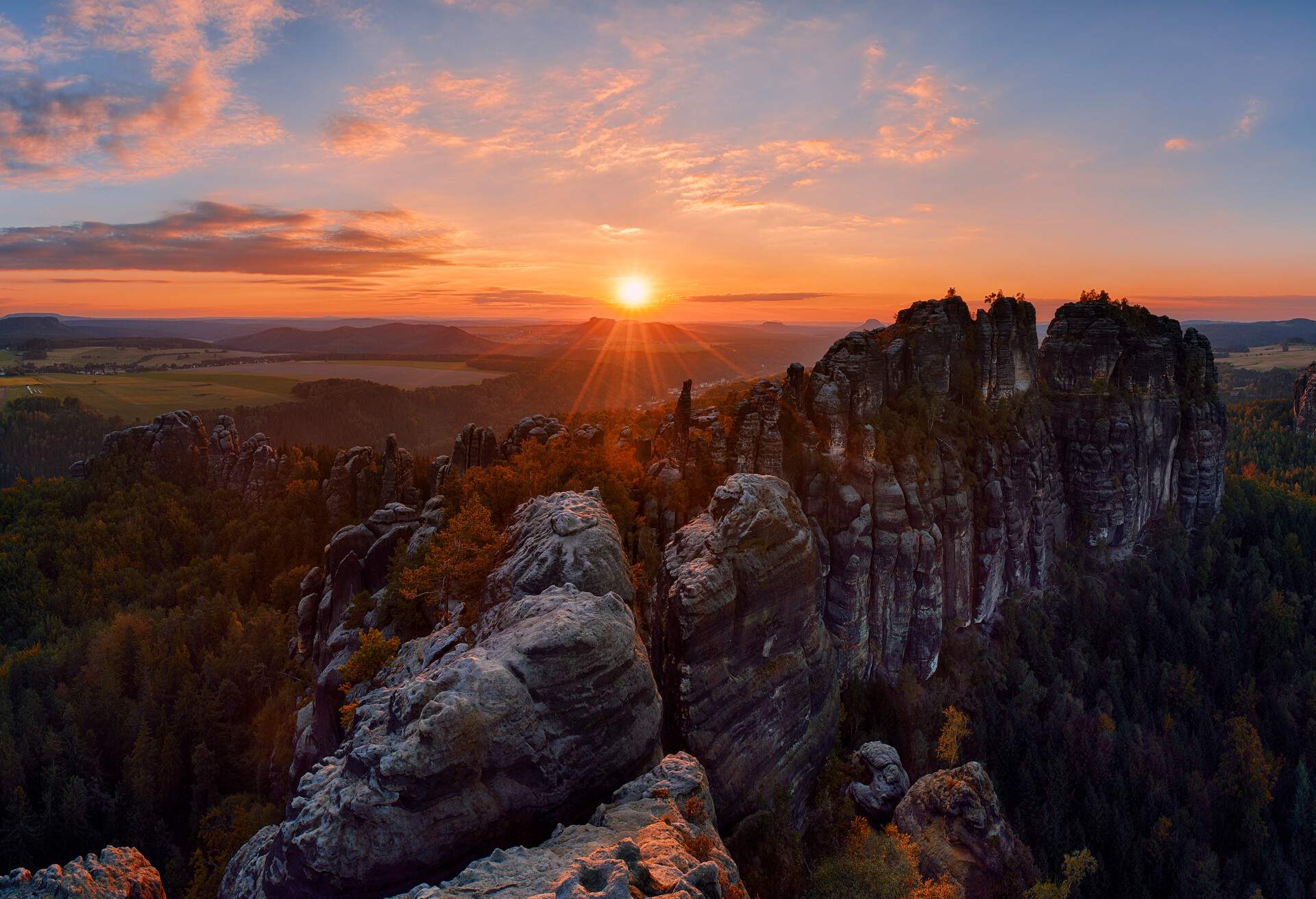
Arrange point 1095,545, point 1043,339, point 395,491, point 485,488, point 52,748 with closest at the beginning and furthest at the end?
point 52,748, point 485,488, point 395,491, point 1095,545, point 1043,339

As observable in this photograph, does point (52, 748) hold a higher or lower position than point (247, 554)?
lower

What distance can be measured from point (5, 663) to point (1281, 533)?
145362 millimetres

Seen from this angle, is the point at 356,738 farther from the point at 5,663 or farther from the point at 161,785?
the point at 5,663

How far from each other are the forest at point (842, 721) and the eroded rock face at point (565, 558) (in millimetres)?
4877

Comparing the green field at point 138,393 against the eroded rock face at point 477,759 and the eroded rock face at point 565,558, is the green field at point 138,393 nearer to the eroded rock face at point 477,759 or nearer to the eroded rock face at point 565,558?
the eroded rock face at point 565,558

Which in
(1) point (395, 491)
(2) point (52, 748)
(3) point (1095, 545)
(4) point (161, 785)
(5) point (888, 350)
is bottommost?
(4) point (161, 785)

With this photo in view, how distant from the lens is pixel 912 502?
49.8 m

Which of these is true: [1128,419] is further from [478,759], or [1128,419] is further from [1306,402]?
[1306,402]

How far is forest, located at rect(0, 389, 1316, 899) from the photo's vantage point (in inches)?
1544

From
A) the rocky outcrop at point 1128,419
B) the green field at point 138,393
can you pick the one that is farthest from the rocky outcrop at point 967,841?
the green field at point 138,393

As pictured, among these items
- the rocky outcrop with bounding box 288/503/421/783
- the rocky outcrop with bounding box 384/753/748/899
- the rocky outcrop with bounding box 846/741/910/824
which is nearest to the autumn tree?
the rocky outcrop with bounding box 846/741/910/824

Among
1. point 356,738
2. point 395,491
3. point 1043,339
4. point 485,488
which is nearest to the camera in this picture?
point 356,738

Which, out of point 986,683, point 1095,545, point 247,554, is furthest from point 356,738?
point 1095,545

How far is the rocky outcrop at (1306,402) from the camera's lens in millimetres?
120688
